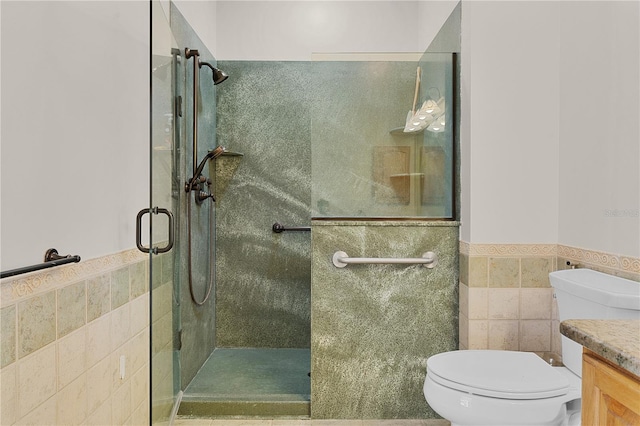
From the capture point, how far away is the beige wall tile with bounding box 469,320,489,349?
7.46ft

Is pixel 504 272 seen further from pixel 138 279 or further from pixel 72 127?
pixel 72 127

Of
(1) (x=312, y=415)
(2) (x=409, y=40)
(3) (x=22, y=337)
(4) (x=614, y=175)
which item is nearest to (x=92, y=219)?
(3) (x=22, y=337)

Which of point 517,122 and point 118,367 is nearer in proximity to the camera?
point 118,367

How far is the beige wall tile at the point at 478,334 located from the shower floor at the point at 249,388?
0.88 meters

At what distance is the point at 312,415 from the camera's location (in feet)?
8.00

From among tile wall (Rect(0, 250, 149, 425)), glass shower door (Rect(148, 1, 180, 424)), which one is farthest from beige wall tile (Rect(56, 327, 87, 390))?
glass shower door (Rect(148, 1, 180, 424))

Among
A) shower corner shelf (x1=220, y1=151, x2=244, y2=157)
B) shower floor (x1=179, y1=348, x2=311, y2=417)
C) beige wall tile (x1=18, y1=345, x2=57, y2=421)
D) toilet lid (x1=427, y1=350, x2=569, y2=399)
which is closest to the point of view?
beige wall tile (x1=18, y1=345, x2=57, y2=421)

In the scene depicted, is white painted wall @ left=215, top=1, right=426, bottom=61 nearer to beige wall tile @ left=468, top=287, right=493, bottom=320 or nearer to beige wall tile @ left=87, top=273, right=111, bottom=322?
beige wall tile @ left=468, top=287, right=493, bottom=320

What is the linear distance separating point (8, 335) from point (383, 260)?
1.58 meters

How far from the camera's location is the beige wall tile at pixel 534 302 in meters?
2.28

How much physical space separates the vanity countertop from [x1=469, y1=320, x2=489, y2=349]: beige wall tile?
4.36 ft

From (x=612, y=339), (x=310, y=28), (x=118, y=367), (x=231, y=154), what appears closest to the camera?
(x=612, y=339)

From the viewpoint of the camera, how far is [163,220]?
78.7 inches

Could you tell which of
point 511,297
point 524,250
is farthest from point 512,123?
point 511,297
